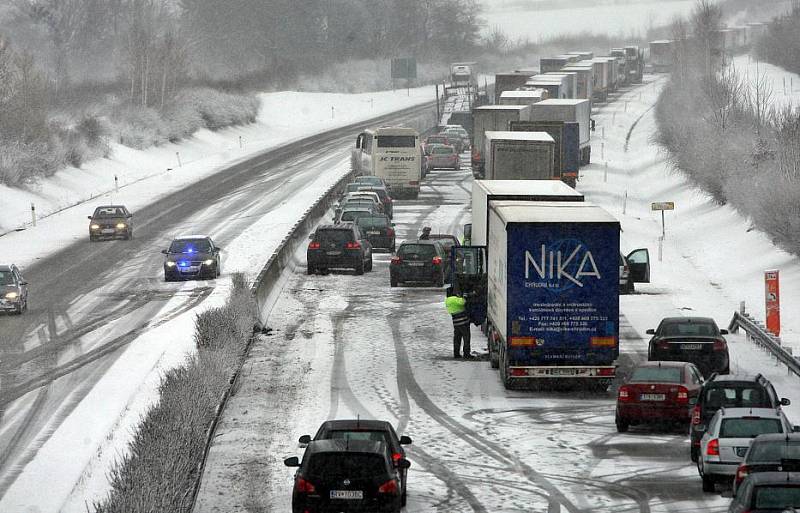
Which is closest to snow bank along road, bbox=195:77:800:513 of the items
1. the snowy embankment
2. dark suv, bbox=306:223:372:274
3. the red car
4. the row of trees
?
the snowy embankment

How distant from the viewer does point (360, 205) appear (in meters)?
51.3

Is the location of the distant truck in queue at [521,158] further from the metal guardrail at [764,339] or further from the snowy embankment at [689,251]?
the metal guardrail at [764,339]

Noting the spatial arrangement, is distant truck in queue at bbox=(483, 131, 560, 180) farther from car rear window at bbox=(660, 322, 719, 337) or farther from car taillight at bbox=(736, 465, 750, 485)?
car taillight at bbox=(736, 465, 750, 485)

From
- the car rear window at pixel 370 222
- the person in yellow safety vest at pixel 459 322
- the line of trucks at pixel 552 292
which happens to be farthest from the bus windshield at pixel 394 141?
the person in yellow safety vest at pixel 459 322

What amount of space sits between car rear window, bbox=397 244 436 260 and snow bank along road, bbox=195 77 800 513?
0.97 metres

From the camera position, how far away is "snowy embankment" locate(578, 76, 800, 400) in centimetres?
3722

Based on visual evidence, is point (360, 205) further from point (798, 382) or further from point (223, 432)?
point (223, 432)

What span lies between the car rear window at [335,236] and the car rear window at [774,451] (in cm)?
2725

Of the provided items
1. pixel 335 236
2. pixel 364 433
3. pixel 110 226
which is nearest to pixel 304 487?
pixel 364 433

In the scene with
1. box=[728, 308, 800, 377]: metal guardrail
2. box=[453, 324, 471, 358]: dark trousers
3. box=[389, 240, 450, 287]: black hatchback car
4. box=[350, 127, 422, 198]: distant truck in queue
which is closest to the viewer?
box=[728, 308, 800, 377]: metal guardrail

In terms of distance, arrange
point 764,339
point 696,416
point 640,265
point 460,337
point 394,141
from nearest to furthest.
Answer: point 696,416
point 460,337
point 764,339
point 640,265
point 394,141

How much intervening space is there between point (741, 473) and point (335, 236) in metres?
27.4

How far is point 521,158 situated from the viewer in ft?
174

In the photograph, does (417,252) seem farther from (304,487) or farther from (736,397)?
(304,487)
